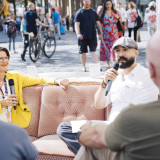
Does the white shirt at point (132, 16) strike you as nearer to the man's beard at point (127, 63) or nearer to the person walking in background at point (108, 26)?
the person walking in background at point (108, 26)

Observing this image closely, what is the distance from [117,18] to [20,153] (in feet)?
19.7

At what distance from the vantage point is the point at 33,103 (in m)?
3.61

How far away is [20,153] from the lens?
1.55 m

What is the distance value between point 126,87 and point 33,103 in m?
1.19

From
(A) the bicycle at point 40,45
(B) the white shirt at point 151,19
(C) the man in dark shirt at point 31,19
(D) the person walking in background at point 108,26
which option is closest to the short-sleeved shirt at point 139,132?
(D) the person walking in background at point 108,26

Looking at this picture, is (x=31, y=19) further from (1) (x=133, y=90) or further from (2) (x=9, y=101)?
(1) (x=133, y=90)

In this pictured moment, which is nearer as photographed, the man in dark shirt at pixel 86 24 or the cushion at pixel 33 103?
the cushion at pixel 33 103

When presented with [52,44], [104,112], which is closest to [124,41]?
[104,112]

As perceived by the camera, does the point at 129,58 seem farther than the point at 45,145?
No

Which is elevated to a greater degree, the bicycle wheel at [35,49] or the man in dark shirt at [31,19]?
the man in dark shirt at [31,19]

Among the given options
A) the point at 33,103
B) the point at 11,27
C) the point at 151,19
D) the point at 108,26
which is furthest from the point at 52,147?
the point at 151,19

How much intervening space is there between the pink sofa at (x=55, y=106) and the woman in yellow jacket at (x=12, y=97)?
0.09m

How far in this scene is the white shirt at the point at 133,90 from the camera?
2744 millimetres

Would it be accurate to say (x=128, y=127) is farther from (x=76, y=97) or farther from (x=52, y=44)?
(x=52, y=44)
